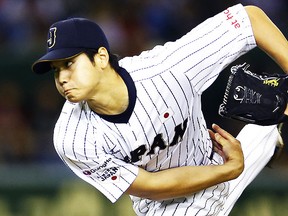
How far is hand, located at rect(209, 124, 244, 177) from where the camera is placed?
4.62 m

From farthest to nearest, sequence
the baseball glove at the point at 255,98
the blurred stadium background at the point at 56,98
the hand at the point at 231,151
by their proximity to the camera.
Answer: the blurred stadium background at the point at 56,98 < the hand at the point at 231,151 < the baseball glove at the point at 255,98

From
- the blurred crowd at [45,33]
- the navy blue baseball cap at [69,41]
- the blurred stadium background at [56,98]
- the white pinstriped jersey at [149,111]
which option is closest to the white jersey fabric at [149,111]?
the white pinstriped jersey at [149,111]

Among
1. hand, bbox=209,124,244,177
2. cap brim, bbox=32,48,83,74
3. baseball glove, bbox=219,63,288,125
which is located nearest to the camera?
cap brim, bbox=32,48,83,74

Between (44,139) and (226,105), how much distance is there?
3.54 m

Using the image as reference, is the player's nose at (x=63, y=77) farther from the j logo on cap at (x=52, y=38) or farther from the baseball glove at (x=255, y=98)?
the baseball glove at (x=255, y=98)

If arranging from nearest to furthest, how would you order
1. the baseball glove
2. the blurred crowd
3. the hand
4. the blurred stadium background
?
1. the baseball glove
2. the hand
3. the blurred stadium background
4. the blurred crowd

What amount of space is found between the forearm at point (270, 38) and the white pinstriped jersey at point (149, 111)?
4 centimetres

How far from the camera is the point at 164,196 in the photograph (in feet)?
14.9

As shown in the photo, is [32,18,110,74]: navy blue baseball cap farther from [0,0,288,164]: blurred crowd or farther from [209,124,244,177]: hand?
[0,0,288,164]: blurred crowd

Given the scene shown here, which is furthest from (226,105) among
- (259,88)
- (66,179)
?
(66,179)

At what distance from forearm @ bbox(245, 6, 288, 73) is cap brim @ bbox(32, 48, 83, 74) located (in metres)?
0.90

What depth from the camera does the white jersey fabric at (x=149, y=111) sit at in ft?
14.5

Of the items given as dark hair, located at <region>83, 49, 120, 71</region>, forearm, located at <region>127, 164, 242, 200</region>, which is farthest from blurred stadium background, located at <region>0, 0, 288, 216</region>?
dark hair, located at <region>83, 49, 120, 71</region>

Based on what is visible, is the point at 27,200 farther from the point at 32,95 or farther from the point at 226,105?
the point at 226,105
